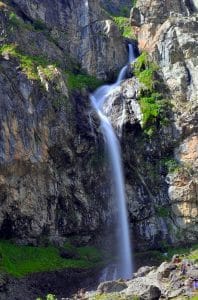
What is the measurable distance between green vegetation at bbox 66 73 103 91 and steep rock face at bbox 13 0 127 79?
178 centimetres

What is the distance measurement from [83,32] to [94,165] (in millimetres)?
24877

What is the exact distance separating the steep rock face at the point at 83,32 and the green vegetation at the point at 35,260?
27.0 metres

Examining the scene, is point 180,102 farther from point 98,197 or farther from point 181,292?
point 181,292

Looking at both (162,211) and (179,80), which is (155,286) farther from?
(179,80)

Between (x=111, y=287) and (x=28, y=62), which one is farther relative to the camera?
(x=28, y=62)

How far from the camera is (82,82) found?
200 ft

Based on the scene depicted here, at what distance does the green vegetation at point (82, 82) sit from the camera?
58.2m

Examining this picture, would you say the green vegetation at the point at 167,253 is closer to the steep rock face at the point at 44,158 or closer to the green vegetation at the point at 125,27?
the steep rock face at the point at 44,158

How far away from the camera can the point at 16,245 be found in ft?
146

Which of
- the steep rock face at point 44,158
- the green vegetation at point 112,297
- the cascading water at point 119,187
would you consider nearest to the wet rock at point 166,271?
the green vegetation at point 112,297

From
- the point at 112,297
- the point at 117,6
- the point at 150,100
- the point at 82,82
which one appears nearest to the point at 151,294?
the point at 112,297

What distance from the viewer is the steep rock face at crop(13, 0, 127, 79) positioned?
67.0 meters

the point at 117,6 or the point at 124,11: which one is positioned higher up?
the point at 117,6

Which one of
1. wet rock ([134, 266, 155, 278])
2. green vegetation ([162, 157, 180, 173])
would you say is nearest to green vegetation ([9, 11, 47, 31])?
green vegetation ([162, 157, 180, 173])
